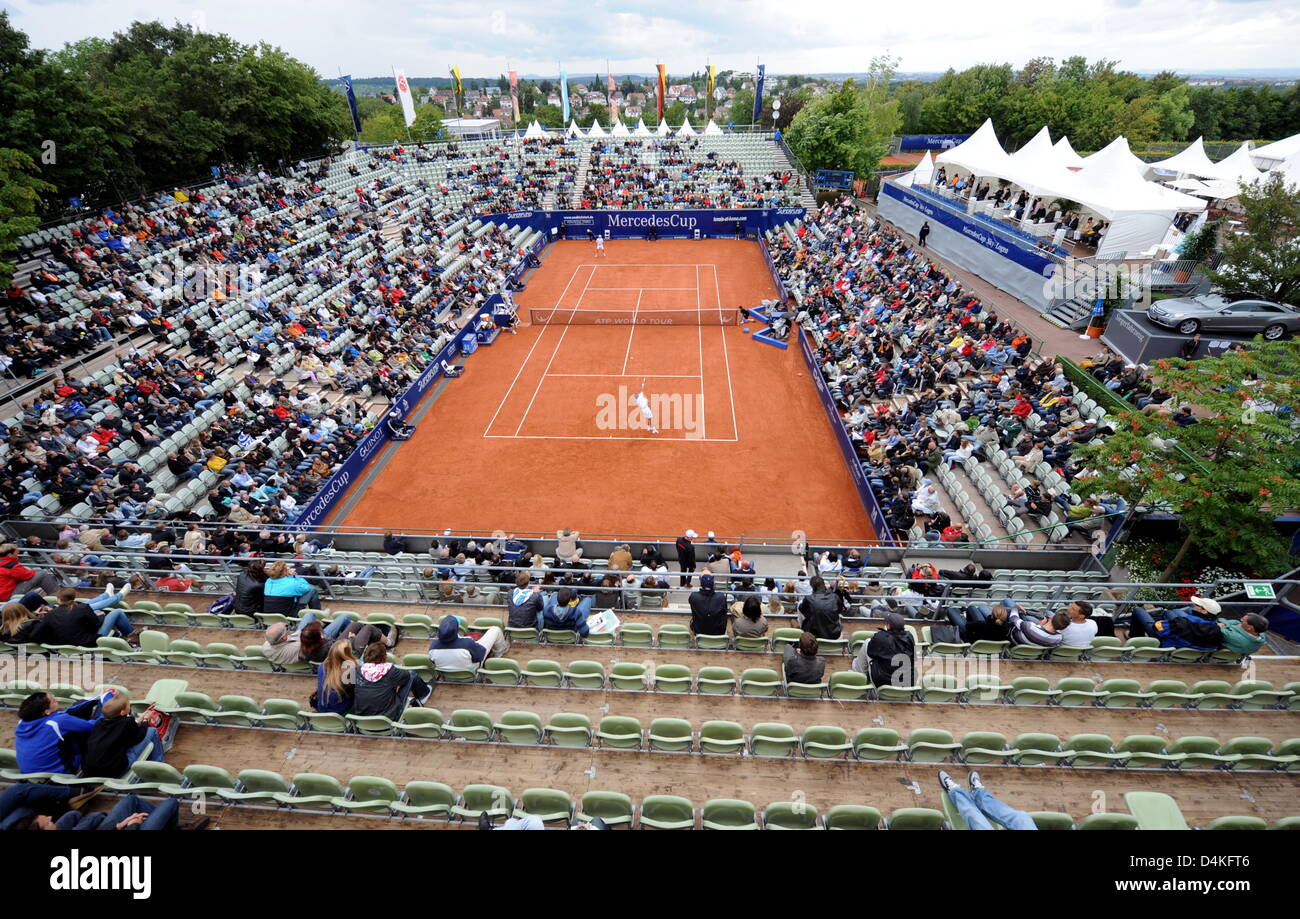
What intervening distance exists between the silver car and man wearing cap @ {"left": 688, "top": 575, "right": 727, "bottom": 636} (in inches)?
856

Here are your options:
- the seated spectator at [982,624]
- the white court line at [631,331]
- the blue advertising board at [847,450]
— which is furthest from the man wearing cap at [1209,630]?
the white court line at [631,331]

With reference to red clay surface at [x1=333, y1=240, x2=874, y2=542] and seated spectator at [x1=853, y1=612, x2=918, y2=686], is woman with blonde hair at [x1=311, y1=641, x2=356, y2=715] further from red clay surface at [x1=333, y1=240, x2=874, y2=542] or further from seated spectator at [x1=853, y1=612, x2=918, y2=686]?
red clay surface at [x1=333, y1=240, x2=874, y2=542]

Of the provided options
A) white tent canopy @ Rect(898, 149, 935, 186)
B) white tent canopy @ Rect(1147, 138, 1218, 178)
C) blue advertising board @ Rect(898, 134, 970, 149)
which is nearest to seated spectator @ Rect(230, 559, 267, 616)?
white tent canopy @ Rect(898, 149, 935, 186)

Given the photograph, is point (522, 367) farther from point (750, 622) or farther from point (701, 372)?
point (750, 622)

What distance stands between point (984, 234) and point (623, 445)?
24742mm

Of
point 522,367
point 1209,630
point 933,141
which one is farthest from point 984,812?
point 933,141

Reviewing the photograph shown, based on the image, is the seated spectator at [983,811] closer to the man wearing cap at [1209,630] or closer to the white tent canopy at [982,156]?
the man wearing cap at [1209,630]

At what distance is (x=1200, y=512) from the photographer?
11680 millimetres

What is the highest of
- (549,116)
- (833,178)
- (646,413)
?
(549,116)

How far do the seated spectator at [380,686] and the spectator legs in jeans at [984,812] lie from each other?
7148 millimetres

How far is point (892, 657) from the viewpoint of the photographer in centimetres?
841

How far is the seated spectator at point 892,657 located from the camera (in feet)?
27.8

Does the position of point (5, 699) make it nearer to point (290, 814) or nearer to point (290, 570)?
point (290, 570)
